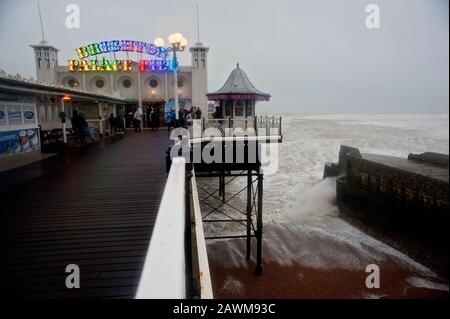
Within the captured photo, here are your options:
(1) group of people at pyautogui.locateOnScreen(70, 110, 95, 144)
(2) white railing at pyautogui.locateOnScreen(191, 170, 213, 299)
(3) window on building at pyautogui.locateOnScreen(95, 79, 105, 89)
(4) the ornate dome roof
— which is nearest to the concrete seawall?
(2) white railing at pyautogui.locateOnScreen(191, 170, 213, 299)

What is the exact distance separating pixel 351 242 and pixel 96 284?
13.2 meters

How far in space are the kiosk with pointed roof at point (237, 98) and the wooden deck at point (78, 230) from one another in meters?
18.0

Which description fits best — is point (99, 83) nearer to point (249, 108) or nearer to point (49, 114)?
point (49, 114)

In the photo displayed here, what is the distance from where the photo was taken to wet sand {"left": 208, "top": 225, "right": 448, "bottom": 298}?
9.50m

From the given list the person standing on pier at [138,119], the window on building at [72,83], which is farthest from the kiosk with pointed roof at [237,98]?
the window on building at [72,83]

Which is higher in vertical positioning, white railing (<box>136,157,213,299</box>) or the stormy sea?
white railing (<box>136,157,213,299</box>)

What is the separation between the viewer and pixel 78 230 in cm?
477

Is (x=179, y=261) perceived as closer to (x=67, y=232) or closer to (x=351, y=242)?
(x=67, y=232)

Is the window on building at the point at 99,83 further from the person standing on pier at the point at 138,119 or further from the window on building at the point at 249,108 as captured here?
the window on building at the point at 249,108

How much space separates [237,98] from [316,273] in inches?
704

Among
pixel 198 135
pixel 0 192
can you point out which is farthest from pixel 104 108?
pixel 0 192

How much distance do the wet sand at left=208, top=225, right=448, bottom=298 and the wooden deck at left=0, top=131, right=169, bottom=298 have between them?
5149 millimetres

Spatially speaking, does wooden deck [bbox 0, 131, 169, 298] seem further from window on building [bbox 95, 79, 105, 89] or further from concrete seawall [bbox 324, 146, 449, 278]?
window on building [bbox 95, 79, 105, 89]

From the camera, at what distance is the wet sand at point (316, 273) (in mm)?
9500
